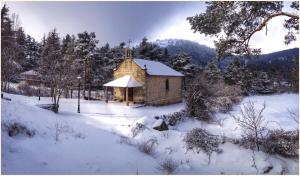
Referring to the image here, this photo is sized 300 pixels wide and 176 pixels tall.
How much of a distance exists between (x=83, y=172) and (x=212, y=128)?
13965mm

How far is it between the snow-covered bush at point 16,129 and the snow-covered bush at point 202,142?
27.3 feet

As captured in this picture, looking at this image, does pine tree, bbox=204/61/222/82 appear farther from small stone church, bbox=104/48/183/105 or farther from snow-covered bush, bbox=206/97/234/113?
snow-covered bush, bbox=206/97/234/113

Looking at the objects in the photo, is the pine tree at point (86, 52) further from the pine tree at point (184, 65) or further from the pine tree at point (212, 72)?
the pine tree at point (212, 72)

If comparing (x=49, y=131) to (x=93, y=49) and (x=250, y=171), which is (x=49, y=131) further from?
(x=93, y=49)

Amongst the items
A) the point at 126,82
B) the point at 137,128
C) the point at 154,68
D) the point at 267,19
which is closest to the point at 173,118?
the point at 137,128

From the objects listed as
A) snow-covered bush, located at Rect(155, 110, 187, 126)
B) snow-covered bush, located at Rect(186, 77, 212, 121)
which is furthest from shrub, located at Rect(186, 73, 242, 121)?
snow-covered bush, located at Rect(155, 110, 187, 126)

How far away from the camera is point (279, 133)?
17031 millimetres

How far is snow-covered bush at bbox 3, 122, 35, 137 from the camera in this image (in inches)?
472

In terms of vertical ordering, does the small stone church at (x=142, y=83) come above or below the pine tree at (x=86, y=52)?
below

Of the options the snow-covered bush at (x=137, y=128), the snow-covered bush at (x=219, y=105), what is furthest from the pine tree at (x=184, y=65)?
the snow-covered bush at (x=137, y=128)

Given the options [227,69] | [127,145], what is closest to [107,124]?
[127,145]

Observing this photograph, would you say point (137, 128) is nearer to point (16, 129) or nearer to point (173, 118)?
point (173, 118)

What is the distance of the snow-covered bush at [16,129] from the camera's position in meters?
12.0

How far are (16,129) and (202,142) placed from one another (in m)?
9.61
